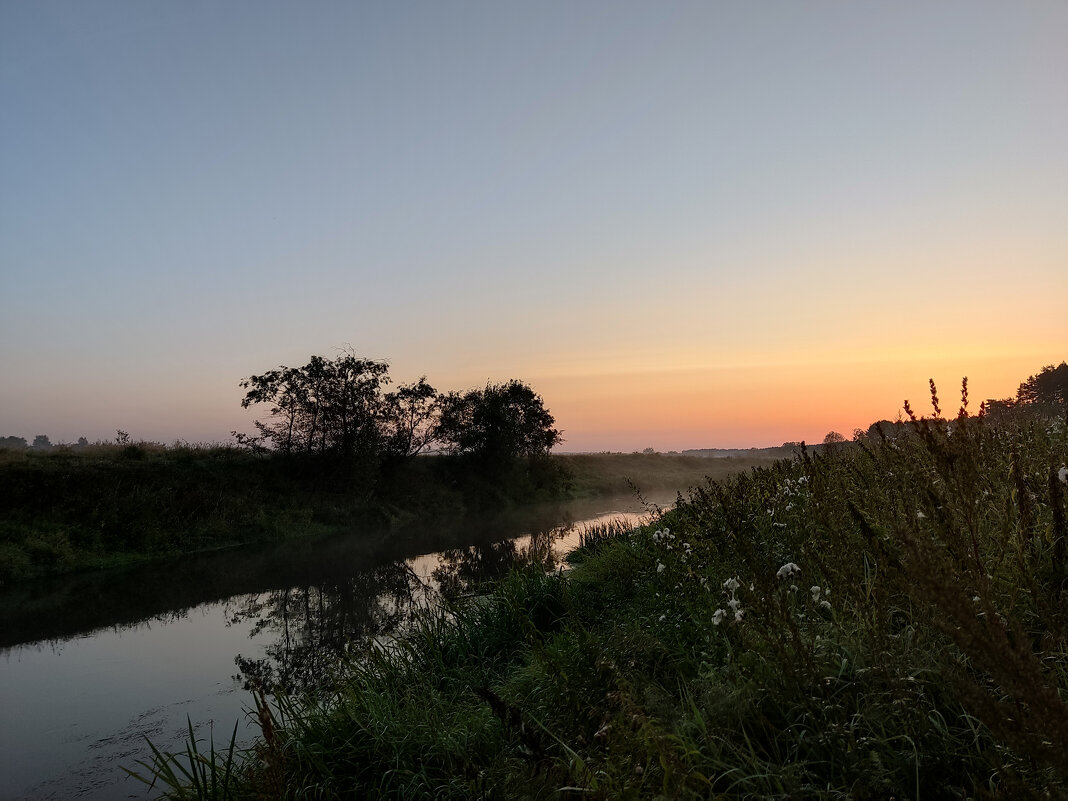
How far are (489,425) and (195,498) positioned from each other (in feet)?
55.2

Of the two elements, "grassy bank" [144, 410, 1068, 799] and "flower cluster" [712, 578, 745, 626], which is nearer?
"grassy bank" [144, 410, 1068, 799]

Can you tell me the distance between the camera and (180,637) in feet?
34.4

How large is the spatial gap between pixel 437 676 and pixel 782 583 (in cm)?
395

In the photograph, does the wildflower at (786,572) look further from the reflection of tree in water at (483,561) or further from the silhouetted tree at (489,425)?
the silhouetted tree at (489,425)

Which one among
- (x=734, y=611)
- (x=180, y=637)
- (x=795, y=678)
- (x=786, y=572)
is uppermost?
(x=786, y=572)

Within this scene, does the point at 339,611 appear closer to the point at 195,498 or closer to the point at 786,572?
the point at 786,572

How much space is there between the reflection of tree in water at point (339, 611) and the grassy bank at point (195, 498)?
755cm

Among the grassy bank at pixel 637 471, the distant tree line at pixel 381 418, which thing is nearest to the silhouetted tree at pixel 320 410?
the distant tree line at pixel 381 418

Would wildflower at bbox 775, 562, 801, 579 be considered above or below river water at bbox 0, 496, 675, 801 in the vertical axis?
above

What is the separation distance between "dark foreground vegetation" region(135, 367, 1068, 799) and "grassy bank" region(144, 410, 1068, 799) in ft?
0.06

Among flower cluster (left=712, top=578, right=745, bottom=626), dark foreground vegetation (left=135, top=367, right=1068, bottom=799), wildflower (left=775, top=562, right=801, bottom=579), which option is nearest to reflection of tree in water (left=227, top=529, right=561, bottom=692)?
dark foreground vegetation (left=135, top=367, right=1068, bottom=799)

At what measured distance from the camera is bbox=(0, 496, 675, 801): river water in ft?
20.7

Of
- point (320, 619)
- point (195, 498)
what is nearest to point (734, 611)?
point (320, 619)

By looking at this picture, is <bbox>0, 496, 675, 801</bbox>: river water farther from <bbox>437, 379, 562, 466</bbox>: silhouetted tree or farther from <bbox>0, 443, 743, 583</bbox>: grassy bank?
<bbox>437, 379, 562, 466</bbox>: silhouetted tree
